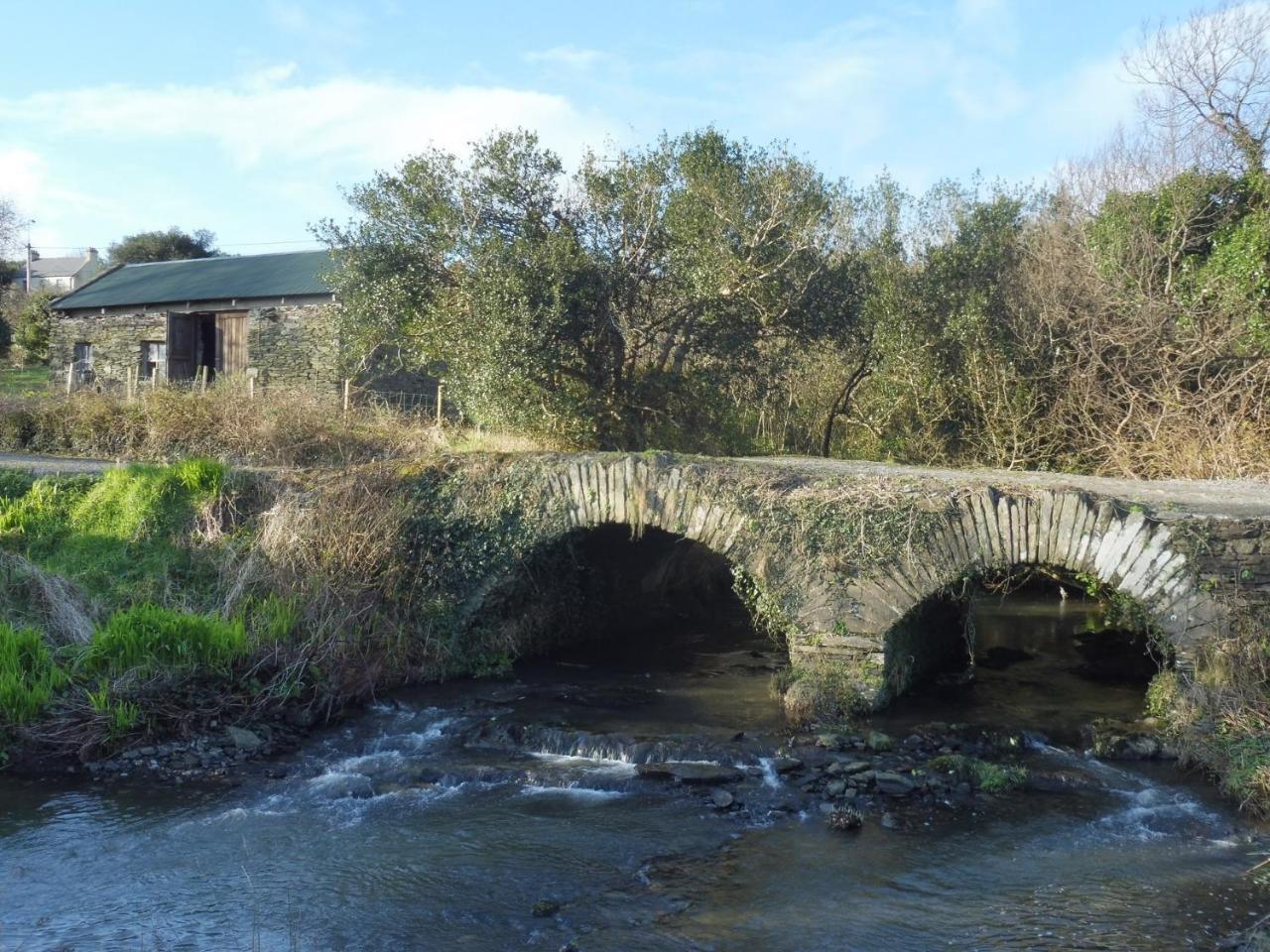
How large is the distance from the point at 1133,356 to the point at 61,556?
1529 cm

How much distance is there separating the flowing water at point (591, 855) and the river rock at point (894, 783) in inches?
17.7

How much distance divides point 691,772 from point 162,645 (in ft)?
17.7

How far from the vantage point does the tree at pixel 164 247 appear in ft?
147

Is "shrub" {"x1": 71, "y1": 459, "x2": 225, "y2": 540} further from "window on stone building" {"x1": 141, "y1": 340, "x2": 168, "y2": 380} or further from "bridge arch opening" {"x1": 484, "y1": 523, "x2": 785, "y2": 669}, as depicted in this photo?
"window on stone building" {"x1": 141, "y1": 340, "x2": 168, "y2": 380}

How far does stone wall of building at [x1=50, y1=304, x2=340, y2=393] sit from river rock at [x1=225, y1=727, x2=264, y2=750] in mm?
9644

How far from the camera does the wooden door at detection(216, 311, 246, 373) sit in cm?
2780

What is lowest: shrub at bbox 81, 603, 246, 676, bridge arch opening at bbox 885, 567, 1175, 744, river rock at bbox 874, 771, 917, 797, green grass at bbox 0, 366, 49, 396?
river rock at bbox 874, 771, 917, 797

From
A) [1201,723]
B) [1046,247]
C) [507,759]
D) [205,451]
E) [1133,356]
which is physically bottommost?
[507,759]

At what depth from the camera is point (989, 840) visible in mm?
8266

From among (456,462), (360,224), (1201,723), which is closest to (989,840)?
(1201,723)

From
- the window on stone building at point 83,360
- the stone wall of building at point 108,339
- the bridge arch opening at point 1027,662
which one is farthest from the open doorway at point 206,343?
the bridge arch opening at point 1027,662

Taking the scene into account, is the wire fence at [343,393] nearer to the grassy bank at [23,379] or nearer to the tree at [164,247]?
the grassy bank at [23,379]

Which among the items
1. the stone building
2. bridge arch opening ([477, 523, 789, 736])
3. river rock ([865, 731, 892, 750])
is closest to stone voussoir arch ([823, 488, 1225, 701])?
river rock ([865, 731, 892, 750])

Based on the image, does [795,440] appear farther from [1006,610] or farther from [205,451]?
[205,451]
